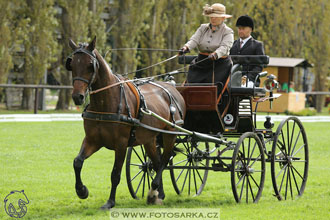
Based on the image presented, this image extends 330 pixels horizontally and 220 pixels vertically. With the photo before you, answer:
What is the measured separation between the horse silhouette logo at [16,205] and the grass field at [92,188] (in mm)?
64

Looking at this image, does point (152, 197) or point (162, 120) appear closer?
point (162, 120)

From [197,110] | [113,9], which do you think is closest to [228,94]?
[197,110]

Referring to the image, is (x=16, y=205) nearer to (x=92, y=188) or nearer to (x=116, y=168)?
(x=116, y=168)

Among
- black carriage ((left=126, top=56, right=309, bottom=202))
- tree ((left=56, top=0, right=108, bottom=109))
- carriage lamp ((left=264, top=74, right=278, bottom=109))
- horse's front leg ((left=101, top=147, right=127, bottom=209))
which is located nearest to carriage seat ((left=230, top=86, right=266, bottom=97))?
black carriage ((left=126, top=56, right=309, bottom=202))

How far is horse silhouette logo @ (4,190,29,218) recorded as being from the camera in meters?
7.44

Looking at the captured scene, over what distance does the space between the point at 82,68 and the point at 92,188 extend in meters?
2.95

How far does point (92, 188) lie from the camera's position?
9.64 meters

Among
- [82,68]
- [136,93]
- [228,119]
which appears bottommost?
[228,119]

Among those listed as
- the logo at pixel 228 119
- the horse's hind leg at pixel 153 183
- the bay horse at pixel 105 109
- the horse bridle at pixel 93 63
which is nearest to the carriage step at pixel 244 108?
the logo at pixel 228 119

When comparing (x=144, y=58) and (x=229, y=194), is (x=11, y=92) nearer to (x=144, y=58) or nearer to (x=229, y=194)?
(x=144, y=58)

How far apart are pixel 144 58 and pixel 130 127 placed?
25.2 meters

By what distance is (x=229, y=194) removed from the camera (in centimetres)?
934

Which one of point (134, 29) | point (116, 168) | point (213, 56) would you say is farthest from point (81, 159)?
point (134, 29)

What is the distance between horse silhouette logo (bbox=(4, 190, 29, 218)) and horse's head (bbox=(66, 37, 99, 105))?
1450 millimetres
